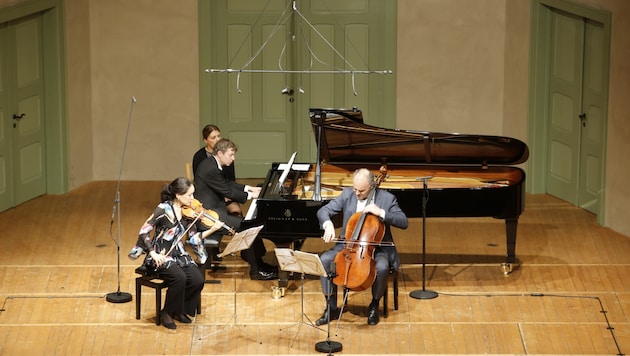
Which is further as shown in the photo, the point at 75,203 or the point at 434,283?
the point at 75,203

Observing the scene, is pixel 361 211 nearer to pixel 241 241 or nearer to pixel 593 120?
pixel 241 241

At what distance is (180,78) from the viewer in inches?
503

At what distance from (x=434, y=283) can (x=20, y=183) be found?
15.9 feet

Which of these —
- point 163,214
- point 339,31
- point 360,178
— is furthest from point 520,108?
point 163,214

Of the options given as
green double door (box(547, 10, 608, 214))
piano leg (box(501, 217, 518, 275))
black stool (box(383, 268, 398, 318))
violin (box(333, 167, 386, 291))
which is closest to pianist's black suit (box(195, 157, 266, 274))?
black stool (box(383, 268, 398, 318))

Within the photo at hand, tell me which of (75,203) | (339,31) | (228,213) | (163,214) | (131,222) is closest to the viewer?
(163,214)

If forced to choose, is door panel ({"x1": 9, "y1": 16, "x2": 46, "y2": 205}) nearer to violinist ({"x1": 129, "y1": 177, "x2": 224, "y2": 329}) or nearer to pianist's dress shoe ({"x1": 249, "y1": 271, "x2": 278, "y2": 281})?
pianist's dress shoe ({"x1": 249, "y1": 271, "x2": 278, "y2": 281})

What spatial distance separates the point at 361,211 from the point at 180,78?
5.26 meters

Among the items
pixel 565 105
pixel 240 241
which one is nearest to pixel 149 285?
pixel 240 241

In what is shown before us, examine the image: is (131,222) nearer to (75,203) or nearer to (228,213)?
(75,203)

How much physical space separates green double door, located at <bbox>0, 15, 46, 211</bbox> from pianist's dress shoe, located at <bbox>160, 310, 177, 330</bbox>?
3897mm

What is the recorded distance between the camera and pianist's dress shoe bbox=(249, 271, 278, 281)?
30.0ft

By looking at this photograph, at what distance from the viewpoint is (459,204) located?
8.88 meters

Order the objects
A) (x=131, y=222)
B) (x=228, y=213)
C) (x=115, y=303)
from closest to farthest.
A: (x=115, y=303)
(x=228, y=213)
(x=131, y=222)
